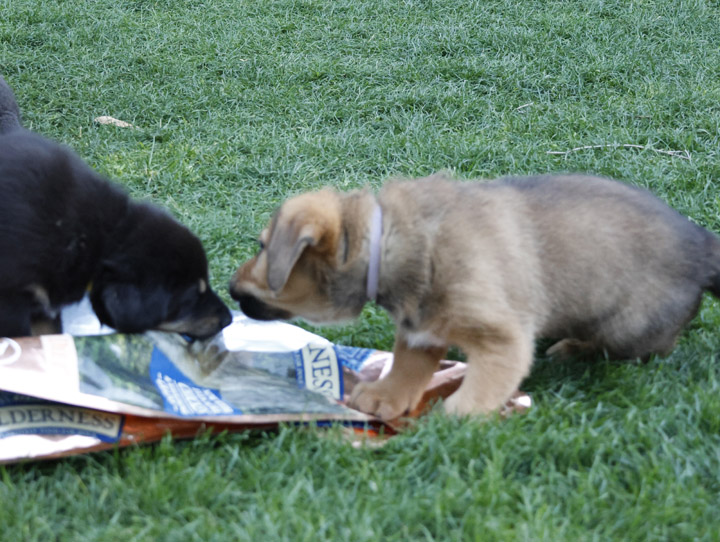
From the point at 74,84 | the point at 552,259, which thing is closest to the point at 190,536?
the point at 552,259

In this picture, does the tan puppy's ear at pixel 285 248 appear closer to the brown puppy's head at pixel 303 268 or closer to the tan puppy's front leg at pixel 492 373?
the brown puppy's head at pixel 303 268

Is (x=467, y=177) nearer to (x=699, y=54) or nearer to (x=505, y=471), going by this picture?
(x=505, y=471)

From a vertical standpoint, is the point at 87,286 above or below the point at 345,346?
above

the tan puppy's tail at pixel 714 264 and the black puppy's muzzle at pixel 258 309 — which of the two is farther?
the tan puppy's tail at pixel 714 264

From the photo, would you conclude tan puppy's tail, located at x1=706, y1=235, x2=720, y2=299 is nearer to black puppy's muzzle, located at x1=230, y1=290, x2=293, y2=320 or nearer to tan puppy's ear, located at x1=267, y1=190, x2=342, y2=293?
tan puppy's ear, located at x1=267, y1=190, x2=342, y2=293

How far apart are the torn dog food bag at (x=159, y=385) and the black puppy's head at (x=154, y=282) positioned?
0.24 feet

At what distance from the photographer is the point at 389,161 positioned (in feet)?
17.8

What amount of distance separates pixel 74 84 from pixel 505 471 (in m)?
5.77

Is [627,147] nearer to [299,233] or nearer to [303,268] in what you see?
[303,268]

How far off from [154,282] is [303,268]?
1.95ft

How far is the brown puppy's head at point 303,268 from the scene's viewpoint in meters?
2.71

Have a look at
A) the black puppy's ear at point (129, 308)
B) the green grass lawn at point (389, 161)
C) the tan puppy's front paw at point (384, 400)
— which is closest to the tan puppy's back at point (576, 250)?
the green grass lawn at point (389, 161)

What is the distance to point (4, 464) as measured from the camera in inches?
97.3

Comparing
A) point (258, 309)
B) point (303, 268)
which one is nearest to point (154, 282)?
point (258, 309)
